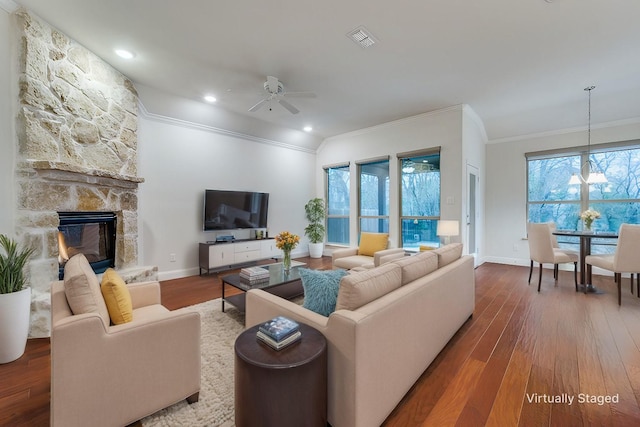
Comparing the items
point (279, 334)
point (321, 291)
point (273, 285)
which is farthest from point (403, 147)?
point (279, 334)

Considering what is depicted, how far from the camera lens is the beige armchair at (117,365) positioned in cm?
124

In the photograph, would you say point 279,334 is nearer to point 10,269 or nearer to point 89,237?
point 10,269

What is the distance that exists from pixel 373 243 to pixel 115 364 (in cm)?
360

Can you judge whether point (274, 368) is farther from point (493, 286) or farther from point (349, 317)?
point (493, 286)

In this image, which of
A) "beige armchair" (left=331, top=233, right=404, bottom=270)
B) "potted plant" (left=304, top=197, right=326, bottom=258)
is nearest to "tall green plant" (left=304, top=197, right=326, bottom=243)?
"potted plant" (left=304, top=197, right=326, bottom=258)

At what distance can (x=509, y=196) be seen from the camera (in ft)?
18.7

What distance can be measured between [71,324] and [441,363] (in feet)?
7.80

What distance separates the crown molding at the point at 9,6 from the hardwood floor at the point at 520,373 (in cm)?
306

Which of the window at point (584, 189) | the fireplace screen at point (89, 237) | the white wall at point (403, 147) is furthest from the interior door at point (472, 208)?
the fireplace screen at point (89, 237)

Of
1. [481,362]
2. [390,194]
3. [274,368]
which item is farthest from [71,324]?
[390,194]

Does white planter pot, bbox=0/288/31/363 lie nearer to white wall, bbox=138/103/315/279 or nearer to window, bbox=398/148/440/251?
white wall, bbox=138/103/315/279

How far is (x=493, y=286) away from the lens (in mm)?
4109

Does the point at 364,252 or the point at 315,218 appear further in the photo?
the point at 315,218

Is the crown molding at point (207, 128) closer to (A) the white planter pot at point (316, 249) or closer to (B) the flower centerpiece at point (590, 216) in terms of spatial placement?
(A) the white planter pot at point (316, 249)
